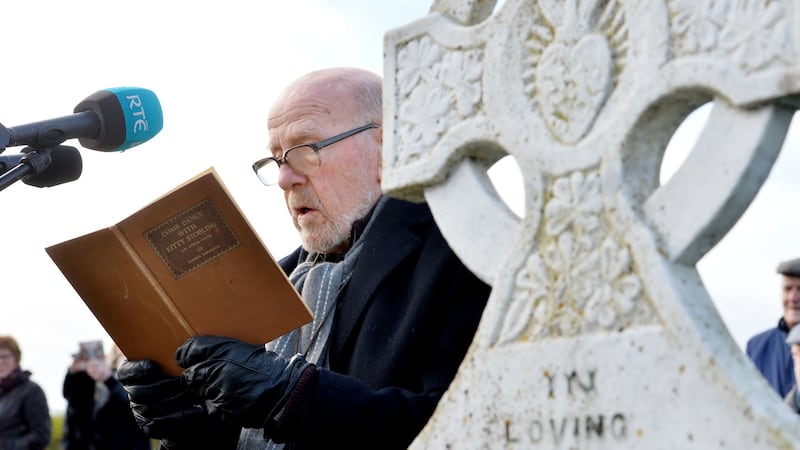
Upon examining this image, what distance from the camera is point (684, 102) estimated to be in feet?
7.13

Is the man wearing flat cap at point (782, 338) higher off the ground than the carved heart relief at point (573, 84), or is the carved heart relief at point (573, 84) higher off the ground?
the carved heart relief at point (573, 84)

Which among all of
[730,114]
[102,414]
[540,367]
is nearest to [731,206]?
[730,114]

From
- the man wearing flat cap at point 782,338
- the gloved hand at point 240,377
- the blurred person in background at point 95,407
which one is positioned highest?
the gloved hand at point 240,377

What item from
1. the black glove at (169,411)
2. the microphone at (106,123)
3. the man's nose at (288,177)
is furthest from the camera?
the man's nose at (288,177)

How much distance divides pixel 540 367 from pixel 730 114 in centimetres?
58

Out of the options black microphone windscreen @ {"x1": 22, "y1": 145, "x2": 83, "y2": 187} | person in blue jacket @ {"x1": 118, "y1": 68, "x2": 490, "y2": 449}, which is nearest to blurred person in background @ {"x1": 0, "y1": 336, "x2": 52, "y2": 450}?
person in blue jacket @ {"x1": 118, "y1": 68, "x2": 490, "y2": 449}

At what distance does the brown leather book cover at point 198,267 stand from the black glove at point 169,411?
0.78 feet

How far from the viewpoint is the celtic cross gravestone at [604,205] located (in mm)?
2041

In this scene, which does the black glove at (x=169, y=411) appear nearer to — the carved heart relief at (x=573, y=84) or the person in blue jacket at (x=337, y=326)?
the person in blue jacket at (x=337, y=326)

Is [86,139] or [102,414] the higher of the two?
[86,139]

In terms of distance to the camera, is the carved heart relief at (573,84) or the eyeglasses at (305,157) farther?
the eyeglasses at (305,157)

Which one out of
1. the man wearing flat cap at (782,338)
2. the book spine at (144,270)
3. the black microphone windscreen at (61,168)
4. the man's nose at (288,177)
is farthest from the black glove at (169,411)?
the man wearing flat cap at (782,338)

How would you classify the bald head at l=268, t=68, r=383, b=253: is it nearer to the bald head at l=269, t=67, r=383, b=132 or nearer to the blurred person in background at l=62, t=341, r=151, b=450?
the bald head at l=269, t=67, r=383, b=132

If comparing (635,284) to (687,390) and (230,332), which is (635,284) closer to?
(687,390)
